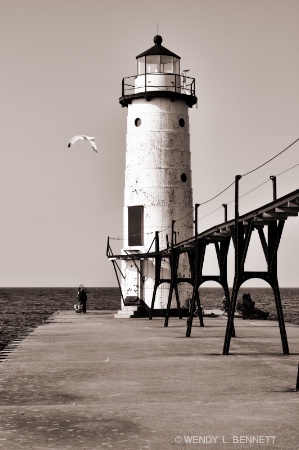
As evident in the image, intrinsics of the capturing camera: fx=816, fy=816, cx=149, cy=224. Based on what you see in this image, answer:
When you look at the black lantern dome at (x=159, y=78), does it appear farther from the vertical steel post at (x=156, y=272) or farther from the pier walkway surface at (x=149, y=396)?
the pier walkway surface at (x=149, y=396)

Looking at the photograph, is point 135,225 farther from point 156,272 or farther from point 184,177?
point 184,177

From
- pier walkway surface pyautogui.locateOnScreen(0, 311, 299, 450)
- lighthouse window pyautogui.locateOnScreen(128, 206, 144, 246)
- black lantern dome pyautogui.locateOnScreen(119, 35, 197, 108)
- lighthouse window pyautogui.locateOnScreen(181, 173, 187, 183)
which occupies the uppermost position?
black lantern dome pyautogui.locateOnScreen(119, 35, 197, 108)

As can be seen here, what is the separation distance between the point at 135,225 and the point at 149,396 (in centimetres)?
2846

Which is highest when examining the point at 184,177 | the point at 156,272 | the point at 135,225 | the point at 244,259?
the point at 184,177

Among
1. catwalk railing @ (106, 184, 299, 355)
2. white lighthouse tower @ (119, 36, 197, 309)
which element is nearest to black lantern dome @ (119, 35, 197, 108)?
white lighthouse tower @ (119, 36, 197, 309)

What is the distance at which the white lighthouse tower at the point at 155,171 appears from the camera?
1599 inches

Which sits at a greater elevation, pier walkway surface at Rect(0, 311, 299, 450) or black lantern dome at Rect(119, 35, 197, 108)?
black lantern dome at Rect(119, 35, 197, 108)

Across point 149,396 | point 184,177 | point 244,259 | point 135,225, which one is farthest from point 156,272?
point 149,396

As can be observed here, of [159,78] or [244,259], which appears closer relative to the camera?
[244,259]

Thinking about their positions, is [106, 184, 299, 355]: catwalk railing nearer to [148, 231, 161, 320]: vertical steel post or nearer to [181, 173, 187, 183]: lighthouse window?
[148, 231, 161, 320]: vertical steel post

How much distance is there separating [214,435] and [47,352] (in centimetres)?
1150

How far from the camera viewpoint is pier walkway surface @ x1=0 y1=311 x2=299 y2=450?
961cm

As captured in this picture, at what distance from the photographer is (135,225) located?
4109 cm

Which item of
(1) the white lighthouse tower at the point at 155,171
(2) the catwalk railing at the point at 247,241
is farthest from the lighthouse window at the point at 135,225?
(2) the catwalk railing at the point at 247,241
